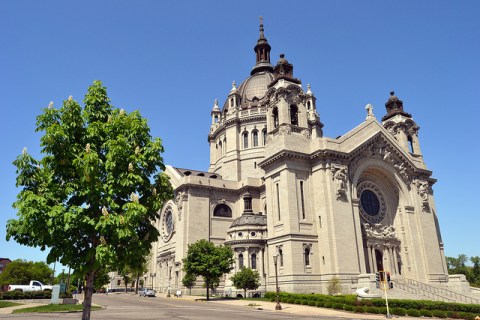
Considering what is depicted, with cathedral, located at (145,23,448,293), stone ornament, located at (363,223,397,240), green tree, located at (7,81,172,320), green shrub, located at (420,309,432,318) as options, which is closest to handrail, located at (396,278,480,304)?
cathedral, located at (145,23,448,293)

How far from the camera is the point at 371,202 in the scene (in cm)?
5069

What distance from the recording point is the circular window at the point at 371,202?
4925 cm

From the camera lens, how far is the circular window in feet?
162

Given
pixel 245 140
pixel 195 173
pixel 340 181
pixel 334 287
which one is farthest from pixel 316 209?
pixel 245 140

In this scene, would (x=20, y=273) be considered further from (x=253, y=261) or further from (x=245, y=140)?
(x=253, y=261)

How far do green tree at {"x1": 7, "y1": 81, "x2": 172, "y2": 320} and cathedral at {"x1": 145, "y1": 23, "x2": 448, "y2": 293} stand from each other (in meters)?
26.4

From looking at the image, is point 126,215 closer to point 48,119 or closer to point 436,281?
point 48,119

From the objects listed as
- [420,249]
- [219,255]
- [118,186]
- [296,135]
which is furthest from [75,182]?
[420,249]

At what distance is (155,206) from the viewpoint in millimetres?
12242

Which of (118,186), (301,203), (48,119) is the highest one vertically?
(301,203)

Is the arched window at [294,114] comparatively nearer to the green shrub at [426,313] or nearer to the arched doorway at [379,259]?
the arched doorway at [379,259]

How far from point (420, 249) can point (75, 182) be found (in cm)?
4902

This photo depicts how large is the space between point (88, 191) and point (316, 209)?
36.3m

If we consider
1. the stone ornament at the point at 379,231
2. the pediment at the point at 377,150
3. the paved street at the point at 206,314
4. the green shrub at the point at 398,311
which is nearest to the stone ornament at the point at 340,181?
the pediment at the point at 377,150
